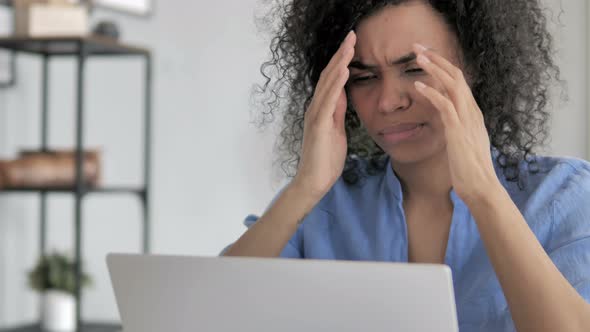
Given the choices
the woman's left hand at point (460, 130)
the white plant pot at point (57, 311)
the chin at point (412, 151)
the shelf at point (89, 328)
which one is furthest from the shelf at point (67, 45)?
the woman's left hand at point (460, 130)

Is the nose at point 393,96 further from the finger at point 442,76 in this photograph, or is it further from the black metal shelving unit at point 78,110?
the black metal shelving unit at point 78,110

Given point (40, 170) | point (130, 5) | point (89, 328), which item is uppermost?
point (130, 5)

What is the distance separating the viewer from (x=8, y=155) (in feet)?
10.2

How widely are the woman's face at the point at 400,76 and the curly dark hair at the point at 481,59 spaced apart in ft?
0.10

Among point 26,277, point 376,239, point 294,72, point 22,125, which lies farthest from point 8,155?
point 376,239

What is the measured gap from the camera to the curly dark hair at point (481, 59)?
4.32 ft

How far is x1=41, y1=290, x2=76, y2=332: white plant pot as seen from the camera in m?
3.07

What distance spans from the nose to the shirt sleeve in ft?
0.90

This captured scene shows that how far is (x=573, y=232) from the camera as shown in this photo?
3.81 feet

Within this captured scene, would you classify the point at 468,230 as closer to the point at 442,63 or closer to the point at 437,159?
the point at 437,159

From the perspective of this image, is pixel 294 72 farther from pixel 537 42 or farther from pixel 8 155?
pixel 8 155

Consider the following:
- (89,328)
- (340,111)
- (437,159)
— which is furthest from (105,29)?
(437,159)

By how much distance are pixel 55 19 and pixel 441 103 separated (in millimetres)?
2164

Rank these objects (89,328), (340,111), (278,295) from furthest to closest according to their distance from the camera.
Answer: (89,328), (340,111), (278,295)
